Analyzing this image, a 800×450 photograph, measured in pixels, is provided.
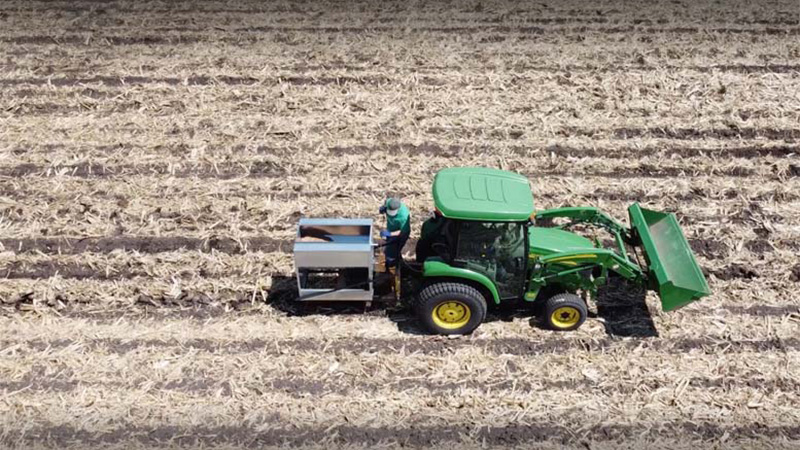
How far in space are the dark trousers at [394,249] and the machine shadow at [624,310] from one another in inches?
96.5

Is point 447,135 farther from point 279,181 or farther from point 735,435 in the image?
point 735,435

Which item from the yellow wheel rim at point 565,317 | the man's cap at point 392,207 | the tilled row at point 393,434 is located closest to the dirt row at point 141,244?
the man's cap at point 392,207

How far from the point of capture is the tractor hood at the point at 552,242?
800cm

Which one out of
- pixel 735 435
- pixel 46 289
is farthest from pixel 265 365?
pixel 735 435

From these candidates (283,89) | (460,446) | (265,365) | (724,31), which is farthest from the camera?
(724,31)

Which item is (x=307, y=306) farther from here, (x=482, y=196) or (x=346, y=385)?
(x=482, y=196)

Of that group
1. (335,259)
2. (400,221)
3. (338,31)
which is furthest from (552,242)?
(338,31)

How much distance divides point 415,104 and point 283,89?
7.66 ft

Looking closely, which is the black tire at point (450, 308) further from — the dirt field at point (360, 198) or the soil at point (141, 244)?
the soil at point (141, 244)

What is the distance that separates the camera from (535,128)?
11.9 metres

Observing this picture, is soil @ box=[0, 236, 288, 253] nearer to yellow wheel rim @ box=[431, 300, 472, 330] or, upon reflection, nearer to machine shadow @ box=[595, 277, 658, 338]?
→ yellow wheel rim @ box=[431, 300, 472, 330]

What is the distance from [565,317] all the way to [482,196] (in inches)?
69.4

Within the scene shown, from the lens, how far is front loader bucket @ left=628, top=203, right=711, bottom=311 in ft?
25.5

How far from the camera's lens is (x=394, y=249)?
813cm
